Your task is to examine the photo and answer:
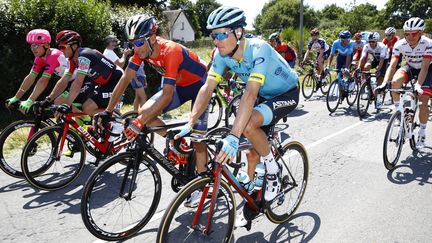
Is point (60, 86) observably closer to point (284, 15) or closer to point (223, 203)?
point (223, 203)

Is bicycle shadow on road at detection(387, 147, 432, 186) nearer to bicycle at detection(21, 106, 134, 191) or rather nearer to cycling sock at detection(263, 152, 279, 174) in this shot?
cycling sock at detection(263, 152, 279, 174)

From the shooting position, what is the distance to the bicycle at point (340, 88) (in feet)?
31.2

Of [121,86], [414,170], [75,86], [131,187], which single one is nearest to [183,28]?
[75,86]

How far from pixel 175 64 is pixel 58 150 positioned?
7.77ft

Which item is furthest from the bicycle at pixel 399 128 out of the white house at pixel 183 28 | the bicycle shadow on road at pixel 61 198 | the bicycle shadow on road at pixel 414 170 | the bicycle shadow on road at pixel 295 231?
the white house at pixel 183 28

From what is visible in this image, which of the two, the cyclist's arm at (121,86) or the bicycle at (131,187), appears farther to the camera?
the cyclist's arm at (121,86)

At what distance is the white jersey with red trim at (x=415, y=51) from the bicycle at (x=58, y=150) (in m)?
5.22

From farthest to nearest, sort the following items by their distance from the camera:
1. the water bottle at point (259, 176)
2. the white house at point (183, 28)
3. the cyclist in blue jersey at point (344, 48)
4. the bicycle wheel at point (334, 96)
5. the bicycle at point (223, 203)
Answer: the white house at point (183, 28) < the cyclist in blue jersey at point (344, 48) < the bicycle wheel at point (334, 96) < the water bottle at point (259, 176) < the bicycle at point (223, 203)

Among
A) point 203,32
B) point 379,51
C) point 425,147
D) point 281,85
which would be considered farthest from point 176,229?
point 203,32

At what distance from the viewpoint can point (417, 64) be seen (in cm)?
627

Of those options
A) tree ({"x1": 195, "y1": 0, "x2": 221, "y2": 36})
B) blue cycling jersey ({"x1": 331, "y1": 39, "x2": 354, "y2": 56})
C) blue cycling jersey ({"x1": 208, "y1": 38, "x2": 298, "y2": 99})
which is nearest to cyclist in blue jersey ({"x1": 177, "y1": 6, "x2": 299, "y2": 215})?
blue cycling jersey ({"x1": 208, "y1": 38, "x2": 298, "y2": 99})

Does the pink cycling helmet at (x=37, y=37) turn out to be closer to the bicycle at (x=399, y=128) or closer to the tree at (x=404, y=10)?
the bicycle at (x=399, y=128)

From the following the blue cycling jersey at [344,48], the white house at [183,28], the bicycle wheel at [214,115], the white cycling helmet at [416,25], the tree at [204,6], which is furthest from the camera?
the tree at [204,6]

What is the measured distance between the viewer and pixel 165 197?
15.0 ft
